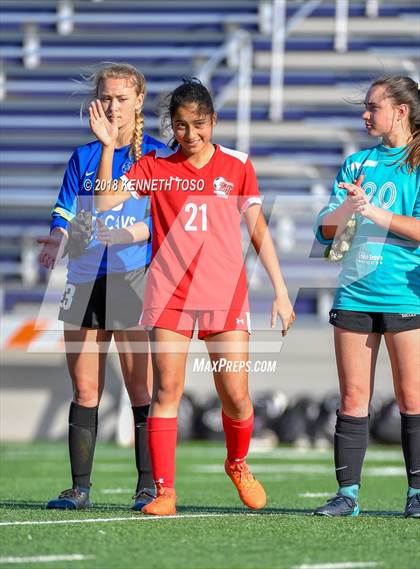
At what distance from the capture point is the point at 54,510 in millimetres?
4879

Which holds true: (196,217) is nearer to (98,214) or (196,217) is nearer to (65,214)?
(98,214)

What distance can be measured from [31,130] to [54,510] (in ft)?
34.9

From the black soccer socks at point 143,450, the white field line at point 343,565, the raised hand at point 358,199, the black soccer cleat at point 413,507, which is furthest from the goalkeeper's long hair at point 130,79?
the white field line at point 343,565

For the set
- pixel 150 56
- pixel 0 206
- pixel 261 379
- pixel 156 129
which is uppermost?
pixel 150 56

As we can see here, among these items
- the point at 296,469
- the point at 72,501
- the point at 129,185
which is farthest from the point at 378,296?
the point at 296,469

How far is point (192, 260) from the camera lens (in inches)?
186

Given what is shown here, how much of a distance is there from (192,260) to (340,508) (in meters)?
1.15

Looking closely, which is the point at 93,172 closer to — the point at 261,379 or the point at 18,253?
the point at 261,379

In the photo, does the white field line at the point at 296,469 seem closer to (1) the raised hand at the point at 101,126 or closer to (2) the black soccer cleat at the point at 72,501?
(2) the black soccer cleat at the point at 72,501

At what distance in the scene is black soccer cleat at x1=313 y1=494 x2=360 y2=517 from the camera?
4.76 m

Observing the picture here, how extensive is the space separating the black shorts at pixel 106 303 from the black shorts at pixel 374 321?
2.78 ft

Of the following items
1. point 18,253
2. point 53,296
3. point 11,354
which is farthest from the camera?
point 18,253

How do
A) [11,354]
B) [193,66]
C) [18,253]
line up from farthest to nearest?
[193,66], [18,253], [11,354]

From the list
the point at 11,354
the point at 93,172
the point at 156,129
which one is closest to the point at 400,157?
the point at 93,172
